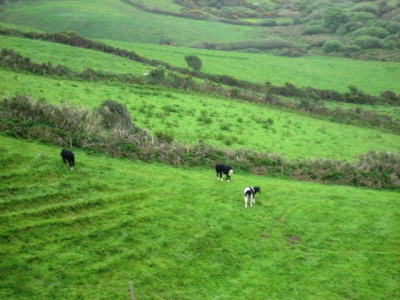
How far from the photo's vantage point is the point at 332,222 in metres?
23.1

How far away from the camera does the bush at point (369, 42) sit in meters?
113

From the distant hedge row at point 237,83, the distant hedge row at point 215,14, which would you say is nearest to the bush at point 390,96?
the distant hedge row at point 237,83

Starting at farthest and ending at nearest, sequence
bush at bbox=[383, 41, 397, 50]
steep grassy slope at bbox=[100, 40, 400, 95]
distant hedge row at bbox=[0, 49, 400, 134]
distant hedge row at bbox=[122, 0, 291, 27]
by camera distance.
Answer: distant hedge row at bbox=[122, 0, 291, 27], bush at bbox=[383, 41, 397, 50], steep grassy slope at bbox=[100, 40, 400, 95], distant hedge row at bbox=[0, 49, 400, 134]

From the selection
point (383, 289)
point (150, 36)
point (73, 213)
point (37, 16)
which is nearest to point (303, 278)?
point (383, 289)

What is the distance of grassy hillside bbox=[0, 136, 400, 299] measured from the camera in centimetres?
1593

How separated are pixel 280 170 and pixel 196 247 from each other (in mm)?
15231

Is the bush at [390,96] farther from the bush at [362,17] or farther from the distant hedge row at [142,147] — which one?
the bush at [362,17]

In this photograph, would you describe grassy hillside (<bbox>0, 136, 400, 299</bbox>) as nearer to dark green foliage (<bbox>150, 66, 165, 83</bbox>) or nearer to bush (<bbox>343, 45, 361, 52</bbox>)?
dark green foliage (<bbox>150, 66, 165, 83</bbox>)

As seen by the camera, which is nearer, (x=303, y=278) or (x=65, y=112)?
(x=303, y=278)

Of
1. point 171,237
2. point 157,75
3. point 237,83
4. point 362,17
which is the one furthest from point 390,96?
point 362,17

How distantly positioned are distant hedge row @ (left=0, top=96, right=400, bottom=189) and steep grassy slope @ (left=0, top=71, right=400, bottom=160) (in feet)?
13.7

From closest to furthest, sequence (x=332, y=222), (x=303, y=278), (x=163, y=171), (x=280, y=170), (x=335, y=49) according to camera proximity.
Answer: (x=303, y=278) < (x=332, y=222) < (x=163, y=171) < (x=280, y=170) < (x=335, y=49)

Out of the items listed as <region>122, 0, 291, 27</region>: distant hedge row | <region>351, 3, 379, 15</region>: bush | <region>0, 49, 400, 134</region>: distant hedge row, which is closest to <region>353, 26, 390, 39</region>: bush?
A: <region>351, 3, 379, 15</region>: bush

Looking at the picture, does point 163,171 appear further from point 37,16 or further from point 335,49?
point 335,49
